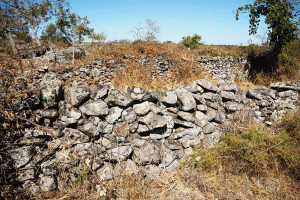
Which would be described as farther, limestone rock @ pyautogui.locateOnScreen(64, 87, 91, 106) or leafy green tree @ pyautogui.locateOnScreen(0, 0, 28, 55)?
leafy green tree @ pyautogui.locateOnScreen(0, 0, 28, 55)

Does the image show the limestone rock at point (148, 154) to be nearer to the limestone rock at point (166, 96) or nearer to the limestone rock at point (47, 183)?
the limestone rock at point (166, 96)

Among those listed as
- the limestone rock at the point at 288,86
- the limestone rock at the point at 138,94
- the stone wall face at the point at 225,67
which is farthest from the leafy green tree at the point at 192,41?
the limestone rock at the point at 138,94

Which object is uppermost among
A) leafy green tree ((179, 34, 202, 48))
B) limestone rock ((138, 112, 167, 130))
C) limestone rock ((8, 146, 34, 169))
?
leafy green tree ((179, 34, 202, 48))

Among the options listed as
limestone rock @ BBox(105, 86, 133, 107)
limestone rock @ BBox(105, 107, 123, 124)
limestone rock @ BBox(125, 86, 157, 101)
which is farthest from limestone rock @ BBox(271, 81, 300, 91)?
limestone rock @ BBox(105, 107, 123, 124)

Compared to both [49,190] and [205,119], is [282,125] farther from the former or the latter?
[49,190]

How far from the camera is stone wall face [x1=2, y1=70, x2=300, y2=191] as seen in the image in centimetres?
286

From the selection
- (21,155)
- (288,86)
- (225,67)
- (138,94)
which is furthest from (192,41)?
(21,155)

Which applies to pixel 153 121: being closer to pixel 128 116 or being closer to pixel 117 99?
pixel 128 116

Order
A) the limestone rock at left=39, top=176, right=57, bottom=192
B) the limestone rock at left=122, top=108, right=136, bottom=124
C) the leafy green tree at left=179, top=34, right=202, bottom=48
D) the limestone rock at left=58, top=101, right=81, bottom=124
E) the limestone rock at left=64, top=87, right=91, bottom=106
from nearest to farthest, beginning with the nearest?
the limestone rock at left=39, top=176, right=57, bottom=192 → the limestone rock at left=58, top=101, right=81, bottom=124 → the limestone rock at left=64, top=87, right=91, bottom=106 → the limestone rock at left=122, top=108, right=136, bottom=124 → the leafy green tree at left=179, top=34, right=202, bottom=48

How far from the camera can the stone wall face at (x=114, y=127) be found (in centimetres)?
286

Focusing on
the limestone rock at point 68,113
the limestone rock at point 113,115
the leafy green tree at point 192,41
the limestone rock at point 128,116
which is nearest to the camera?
the limestone rock at point 68,113

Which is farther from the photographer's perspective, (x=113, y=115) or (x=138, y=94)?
(x=138, y=94)

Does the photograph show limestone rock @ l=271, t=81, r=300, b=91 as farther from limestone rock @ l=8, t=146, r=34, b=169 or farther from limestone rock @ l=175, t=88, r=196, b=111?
limestone rock @ l=8, t=146, r=34, b=169

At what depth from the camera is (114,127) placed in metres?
3.38
